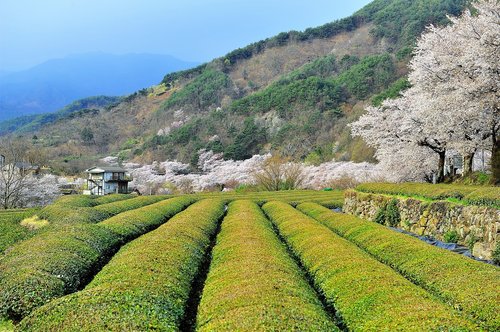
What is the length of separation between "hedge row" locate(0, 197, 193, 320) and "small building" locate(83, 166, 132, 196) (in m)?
50.3

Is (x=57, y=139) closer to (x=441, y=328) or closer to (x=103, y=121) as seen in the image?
(x=103, y=121)

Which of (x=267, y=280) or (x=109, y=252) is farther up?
(x=267, y=280)

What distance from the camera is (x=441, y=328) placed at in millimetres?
7832

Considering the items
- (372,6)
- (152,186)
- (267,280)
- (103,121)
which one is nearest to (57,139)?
(103,121)

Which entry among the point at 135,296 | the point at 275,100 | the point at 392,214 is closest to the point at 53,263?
the point at 135,296

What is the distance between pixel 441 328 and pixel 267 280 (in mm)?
4432

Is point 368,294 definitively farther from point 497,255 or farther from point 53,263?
point 53,263

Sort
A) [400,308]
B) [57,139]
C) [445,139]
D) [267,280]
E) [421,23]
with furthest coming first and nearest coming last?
1. [57,139]
2. [421,23]
3. [445,139]
4. [267,280]
5. [400,308]

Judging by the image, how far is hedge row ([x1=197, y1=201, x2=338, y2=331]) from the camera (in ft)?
27.3

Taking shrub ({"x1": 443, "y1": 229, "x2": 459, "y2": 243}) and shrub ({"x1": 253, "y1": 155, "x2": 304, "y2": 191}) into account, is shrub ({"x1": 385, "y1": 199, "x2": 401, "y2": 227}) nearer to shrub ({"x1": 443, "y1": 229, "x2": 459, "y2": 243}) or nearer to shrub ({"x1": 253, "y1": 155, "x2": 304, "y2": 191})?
shrub ({"x1": 443, "y1": 229, "x2": 459, "y2": 243})

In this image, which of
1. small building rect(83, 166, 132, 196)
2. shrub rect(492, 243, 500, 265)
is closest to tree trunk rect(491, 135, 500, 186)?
shrub rect(492, 243, 500, 265)

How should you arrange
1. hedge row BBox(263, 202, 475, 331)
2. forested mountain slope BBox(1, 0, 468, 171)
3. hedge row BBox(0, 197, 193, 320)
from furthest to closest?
1. forested mountain slope BBox(1, 0, 468, 171)
2. hedge row BBox(0, 197, 193, 320)
3. hedge row BBox(263, 202, 475, 331)

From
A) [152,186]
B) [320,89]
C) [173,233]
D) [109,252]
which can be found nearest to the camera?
[109,252]

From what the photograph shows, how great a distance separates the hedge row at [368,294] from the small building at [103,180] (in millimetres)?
57171
